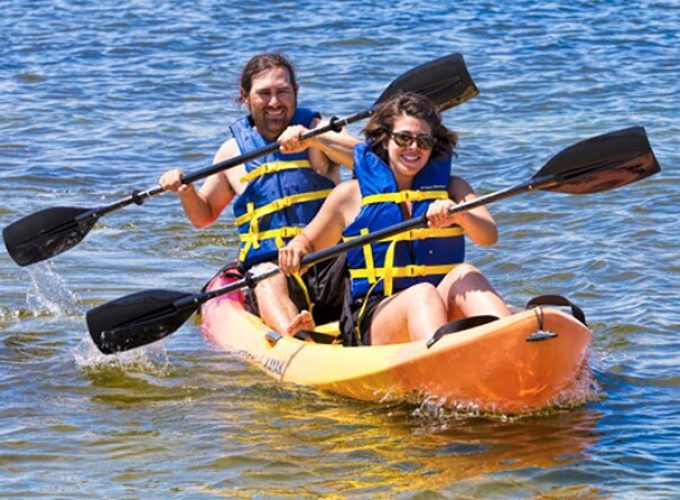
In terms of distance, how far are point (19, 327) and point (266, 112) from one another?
1.66 meters

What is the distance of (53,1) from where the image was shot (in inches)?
727

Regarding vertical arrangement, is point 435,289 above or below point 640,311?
above

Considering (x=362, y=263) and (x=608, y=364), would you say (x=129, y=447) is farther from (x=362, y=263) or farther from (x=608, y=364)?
(x=608, y=364)

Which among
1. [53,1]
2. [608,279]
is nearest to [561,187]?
[608,279]

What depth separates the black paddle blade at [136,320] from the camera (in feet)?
21.0

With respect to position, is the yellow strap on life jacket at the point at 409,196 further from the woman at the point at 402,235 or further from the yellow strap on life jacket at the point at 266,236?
the yellow strap on life jacket at the point at 266,236

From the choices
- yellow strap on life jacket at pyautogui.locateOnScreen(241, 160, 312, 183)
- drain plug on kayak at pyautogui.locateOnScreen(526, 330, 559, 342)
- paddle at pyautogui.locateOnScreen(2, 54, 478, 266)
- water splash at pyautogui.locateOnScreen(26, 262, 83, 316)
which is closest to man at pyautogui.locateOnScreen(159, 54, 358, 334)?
yellow strap on life jacket at pyautogui.locateOnScreen(241, 160, 312, 183)

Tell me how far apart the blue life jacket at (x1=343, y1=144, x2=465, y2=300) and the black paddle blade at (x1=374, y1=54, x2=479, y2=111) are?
1.21 meters

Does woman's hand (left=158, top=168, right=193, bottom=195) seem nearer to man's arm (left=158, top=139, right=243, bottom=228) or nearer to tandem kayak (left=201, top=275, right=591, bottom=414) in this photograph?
man's arm (left=158, top=139, right=243, bottom=228)

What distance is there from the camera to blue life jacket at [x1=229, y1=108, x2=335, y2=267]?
22.6 ft

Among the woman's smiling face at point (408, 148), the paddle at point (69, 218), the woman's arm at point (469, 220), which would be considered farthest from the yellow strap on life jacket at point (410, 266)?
the paddle at point (69, 218)

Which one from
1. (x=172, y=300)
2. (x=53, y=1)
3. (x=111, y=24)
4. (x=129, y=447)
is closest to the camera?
(x=129, y=447)

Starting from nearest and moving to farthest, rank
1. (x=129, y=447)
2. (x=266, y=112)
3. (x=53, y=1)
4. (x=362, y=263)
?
1. (x=129, y=447)
2. (x=362, y=263)
3. (x=266, y=112)
4. (x=53, y=1)

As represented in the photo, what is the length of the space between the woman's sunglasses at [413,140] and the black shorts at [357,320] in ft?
2.01
